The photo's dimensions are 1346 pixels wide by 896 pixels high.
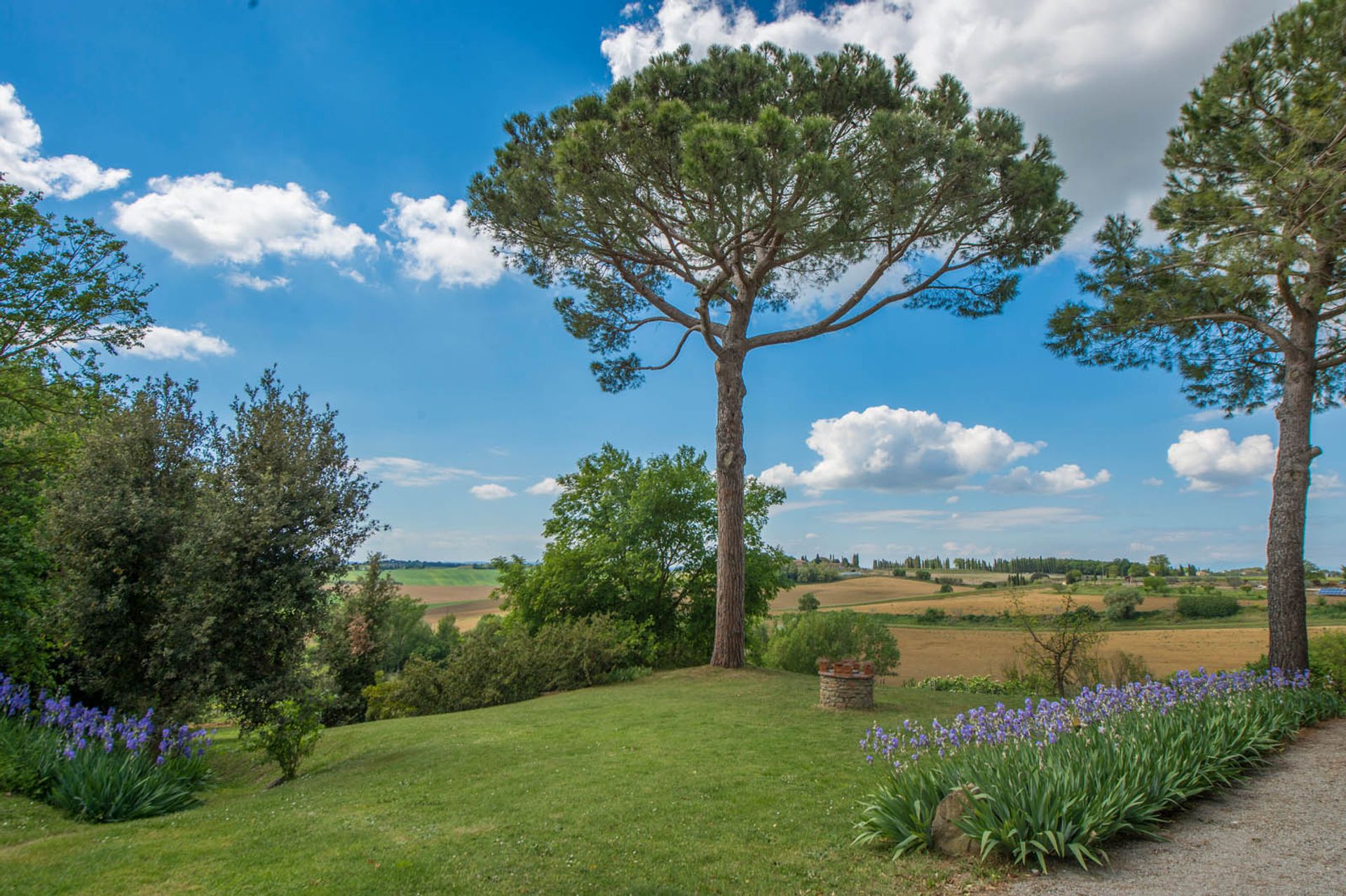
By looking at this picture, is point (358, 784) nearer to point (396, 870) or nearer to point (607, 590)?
point (396, 870)

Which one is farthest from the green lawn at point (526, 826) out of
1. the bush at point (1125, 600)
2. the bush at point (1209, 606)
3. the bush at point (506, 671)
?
the bush at point (1209, 606)

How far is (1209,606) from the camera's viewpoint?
2234cm

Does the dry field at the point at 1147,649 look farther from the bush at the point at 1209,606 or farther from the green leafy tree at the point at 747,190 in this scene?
the green leafy tree at the point at 747,190

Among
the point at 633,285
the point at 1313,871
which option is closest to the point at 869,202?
the point at 633,285

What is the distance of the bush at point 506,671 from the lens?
47.6ft

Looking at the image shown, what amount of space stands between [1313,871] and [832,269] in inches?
543

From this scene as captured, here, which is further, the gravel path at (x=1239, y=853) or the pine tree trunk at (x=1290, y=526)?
the pine tree trunk at (x=1290, y=526)

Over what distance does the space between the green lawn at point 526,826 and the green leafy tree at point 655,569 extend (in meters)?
9.27

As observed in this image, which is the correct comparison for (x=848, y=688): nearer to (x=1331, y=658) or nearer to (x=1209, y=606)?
(x=1331, y=658)

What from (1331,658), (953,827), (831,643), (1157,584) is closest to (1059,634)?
(1331,658)

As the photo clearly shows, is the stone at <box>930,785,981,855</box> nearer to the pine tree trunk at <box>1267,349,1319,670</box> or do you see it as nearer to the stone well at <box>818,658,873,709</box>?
the stone well at <box>818,658,873,709</box>

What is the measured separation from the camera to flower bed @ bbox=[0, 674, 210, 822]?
21.3ft

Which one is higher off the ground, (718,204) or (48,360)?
(718,204)

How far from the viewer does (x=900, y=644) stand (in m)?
31.1
